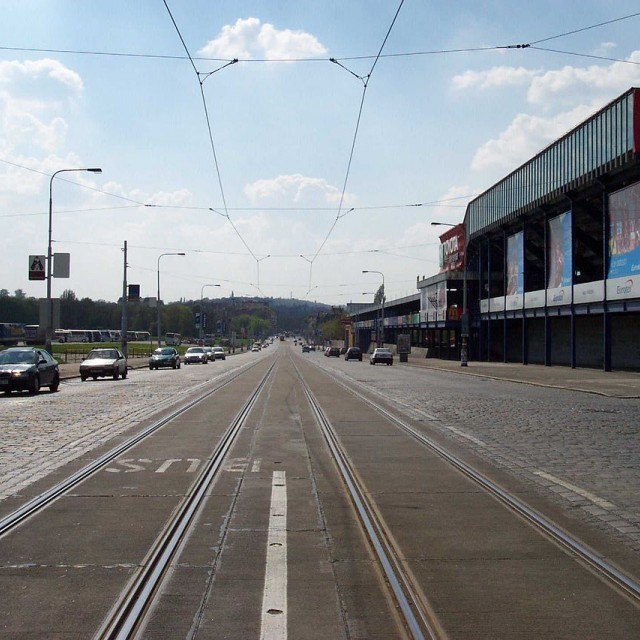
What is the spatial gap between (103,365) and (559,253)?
29.2m

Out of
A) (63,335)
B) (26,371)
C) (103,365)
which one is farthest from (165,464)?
(63,335)

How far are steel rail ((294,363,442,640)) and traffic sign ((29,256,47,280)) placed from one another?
32.5 m

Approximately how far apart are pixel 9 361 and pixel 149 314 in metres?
133

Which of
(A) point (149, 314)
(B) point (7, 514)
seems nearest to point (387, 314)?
(A) point (149, 314)

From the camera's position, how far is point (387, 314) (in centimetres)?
12888

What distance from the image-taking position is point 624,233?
41875 mm

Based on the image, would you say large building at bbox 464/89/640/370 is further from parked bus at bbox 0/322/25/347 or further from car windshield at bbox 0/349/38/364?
parked bus at bbox 0/322/25/347

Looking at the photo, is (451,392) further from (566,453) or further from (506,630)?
(506,630)

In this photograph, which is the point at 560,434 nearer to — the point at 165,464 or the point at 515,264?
the point at 165,464

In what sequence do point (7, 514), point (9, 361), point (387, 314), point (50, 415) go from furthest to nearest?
point (387, 314) → point (9, 361) → point (50, 415) → point (7, 514)

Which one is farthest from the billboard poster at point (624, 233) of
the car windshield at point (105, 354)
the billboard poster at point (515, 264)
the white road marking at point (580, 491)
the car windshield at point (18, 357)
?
the white road marking at point (580, 491)

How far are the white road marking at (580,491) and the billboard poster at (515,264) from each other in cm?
4856

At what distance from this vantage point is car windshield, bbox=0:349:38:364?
2812 centimetres

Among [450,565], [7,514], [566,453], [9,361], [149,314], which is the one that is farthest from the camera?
[149,314]
